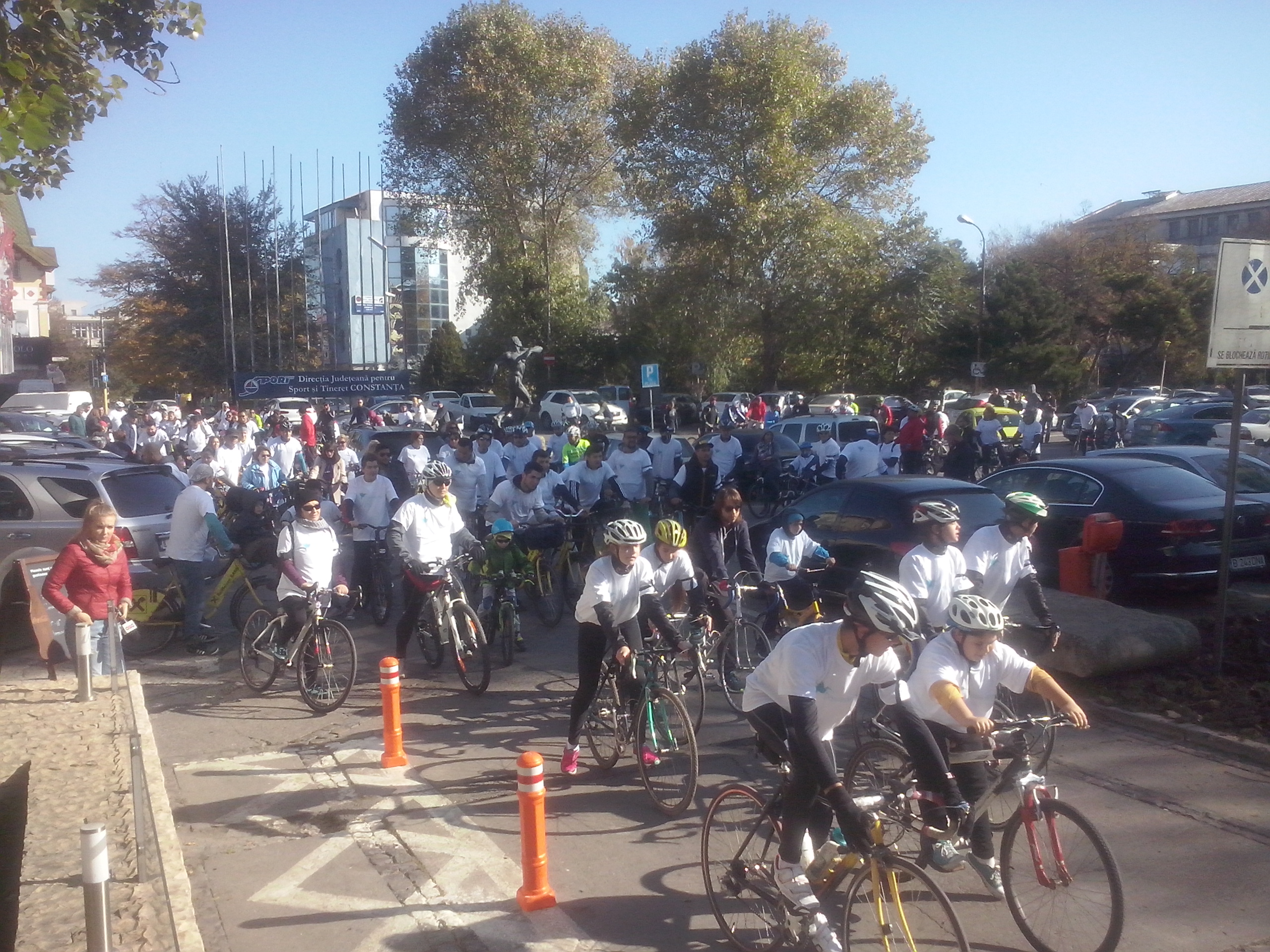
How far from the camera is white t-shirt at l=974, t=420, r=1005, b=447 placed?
73.0ft

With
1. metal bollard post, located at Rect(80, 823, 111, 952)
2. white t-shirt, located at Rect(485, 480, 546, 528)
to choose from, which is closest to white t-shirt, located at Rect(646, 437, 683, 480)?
white t-shirt, located at Rect(485, 480, 546, 528)

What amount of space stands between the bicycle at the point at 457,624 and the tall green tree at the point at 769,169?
29000mm

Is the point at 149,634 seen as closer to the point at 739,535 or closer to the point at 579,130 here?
the point at 739,535

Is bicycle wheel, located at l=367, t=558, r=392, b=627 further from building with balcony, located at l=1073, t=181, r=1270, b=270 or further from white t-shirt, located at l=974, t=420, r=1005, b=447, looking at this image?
building with balcony, located at l=1073, t=181, r=1270, b=270

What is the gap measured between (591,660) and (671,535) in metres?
0.98

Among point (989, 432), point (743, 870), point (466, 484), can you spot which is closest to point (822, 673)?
point (743, 870)

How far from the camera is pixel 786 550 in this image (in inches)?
347

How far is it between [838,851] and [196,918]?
10.2ft

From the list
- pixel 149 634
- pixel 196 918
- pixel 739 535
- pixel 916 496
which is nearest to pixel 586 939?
pixel 196 918

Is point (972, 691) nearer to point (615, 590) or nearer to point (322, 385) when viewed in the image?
point (615, 590)

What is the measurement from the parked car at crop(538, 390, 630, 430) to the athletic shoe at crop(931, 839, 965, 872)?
122ft

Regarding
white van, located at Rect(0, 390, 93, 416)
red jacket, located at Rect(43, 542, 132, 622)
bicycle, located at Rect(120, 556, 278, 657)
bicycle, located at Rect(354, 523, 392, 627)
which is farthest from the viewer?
white van, located at Rect(0, 390, 93, 416)

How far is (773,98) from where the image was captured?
36.1 metres

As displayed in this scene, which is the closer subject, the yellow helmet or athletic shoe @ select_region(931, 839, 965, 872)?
athletic shoe @ select_region(931, 839, 965, 872)
